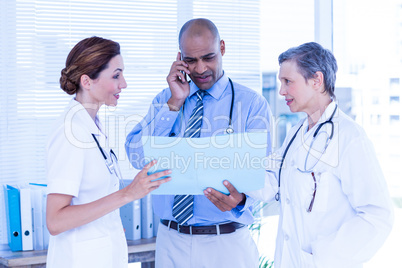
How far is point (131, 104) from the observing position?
3.24m

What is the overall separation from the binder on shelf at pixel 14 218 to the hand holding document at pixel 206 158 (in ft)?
4.68

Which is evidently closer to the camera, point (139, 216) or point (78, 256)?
point (78, 256)

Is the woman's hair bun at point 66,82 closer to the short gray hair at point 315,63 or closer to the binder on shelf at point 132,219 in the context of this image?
the short gray hair at point 315,63

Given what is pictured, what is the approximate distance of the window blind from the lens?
9.63ft

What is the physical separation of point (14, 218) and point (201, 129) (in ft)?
4.42

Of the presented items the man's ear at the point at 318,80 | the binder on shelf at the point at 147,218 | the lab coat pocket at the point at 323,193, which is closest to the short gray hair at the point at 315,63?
the man's ear at the point at 318,80

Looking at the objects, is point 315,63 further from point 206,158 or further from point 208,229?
point 208,229

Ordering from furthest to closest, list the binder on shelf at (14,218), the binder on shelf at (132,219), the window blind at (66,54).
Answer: the window blind at (66,54) < the binder on shelf at (132,219) < the binder on shelf at (14,218)

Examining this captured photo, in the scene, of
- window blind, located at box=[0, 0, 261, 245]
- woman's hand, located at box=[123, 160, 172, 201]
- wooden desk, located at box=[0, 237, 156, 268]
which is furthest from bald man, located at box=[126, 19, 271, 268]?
window blind, located at box=[0, 0, 261, 245]

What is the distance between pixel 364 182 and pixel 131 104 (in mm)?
2061

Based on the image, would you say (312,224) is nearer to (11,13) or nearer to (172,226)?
(172,226)

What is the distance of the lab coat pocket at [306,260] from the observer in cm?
161

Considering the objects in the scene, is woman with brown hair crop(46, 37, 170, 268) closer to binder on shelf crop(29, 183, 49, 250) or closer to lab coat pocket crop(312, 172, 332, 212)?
lab coat pocket crop(312, 172, 332, 212)

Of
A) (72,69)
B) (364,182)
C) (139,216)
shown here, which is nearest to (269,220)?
(139,216)
